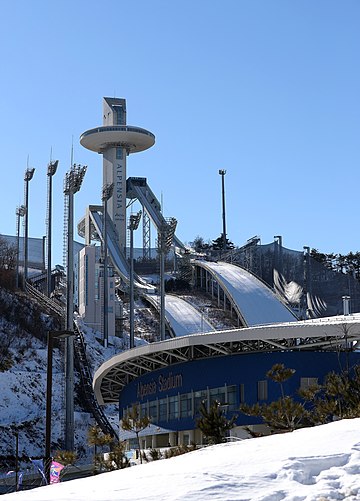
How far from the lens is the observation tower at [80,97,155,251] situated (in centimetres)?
9894

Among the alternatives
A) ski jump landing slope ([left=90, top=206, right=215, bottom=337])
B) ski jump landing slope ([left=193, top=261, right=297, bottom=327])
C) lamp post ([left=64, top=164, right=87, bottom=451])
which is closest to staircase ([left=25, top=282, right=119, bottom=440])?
lamp post ([left=64, top=164, right=87, bottom=451])

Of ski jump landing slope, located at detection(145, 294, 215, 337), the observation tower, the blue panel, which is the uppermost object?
the observation tower

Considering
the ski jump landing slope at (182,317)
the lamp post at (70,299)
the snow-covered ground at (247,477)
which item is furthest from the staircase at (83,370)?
the snow-covered ground at (247,477)

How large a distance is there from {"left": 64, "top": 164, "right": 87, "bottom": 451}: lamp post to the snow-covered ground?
96.9 feet

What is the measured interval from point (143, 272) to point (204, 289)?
9.82m

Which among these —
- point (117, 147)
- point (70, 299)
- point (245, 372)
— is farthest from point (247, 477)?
point (117, 147)

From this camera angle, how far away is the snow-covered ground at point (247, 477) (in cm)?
1123

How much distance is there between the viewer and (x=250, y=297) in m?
82.0

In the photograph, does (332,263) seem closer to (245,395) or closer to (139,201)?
(139,201)

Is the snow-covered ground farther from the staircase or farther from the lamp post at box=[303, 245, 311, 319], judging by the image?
the lamp post at box=[303, 245, 311, 319]

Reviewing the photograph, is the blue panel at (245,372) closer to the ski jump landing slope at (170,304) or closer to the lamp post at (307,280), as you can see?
the ski jump landing slope at (170,304)

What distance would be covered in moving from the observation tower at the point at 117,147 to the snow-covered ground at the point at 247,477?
8421cm

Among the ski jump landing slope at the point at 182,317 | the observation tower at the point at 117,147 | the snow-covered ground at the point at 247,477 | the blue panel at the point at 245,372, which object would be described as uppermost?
the observation tower at the point at 117,147

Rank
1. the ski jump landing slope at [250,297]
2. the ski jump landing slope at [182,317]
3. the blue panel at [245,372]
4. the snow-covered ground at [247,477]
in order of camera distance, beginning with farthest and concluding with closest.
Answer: the ski jump landing slope at [250,297], the ski jump landing slope at [182,317], the blue panel at [245,372], the snow-covered ground at [247,477]
